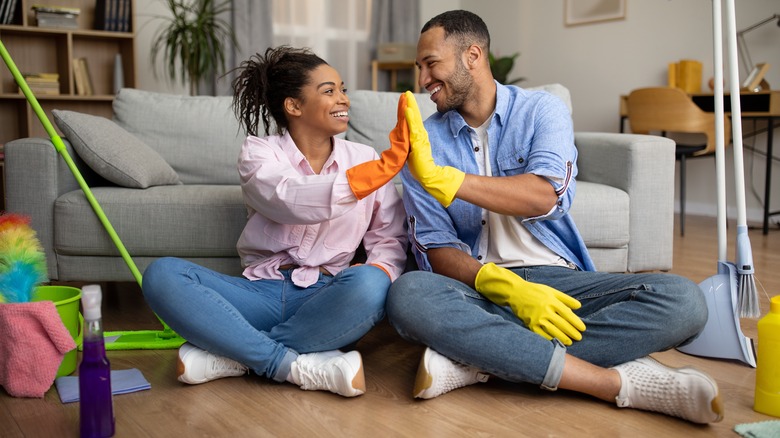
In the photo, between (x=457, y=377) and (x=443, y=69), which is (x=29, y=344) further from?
(x=443, y=69)

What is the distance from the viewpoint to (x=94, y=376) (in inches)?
50.9

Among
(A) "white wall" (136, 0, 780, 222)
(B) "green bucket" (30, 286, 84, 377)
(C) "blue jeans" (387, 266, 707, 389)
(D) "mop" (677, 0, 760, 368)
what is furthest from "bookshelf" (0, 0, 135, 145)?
(D) "mop" (677, 0, 760, 368)

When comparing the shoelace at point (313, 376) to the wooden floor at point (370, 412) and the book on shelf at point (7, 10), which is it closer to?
the wooden floor at point (370, 412)

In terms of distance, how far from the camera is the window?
5.47 m

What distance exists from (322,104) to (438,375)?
28.5 inches

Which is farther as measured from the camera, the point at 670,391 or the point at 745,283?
the point at 745,283

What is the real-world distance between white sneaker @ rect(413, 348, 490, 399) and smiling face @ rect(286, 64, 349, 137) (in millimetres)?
625

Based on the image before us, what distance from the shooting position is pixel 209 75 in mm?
4984

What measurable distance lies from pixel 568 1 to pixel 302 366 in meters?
4.65

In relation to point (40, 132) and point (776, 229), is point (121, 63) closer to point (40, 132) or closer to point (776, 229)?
point (40, 132)

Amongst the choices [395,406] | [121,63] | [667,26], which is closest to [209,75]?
[121,63]

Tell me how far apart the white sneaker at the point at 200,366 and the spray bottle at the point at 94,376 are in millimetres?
279

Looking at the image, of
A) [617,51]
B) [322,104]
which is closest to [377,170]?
[322,104]

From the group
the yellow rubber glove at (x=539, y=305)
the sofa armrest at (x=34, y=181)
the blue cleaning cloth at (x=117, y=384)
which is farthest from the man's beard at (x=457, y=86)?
the sofa armrest at (x=34, y=181)
